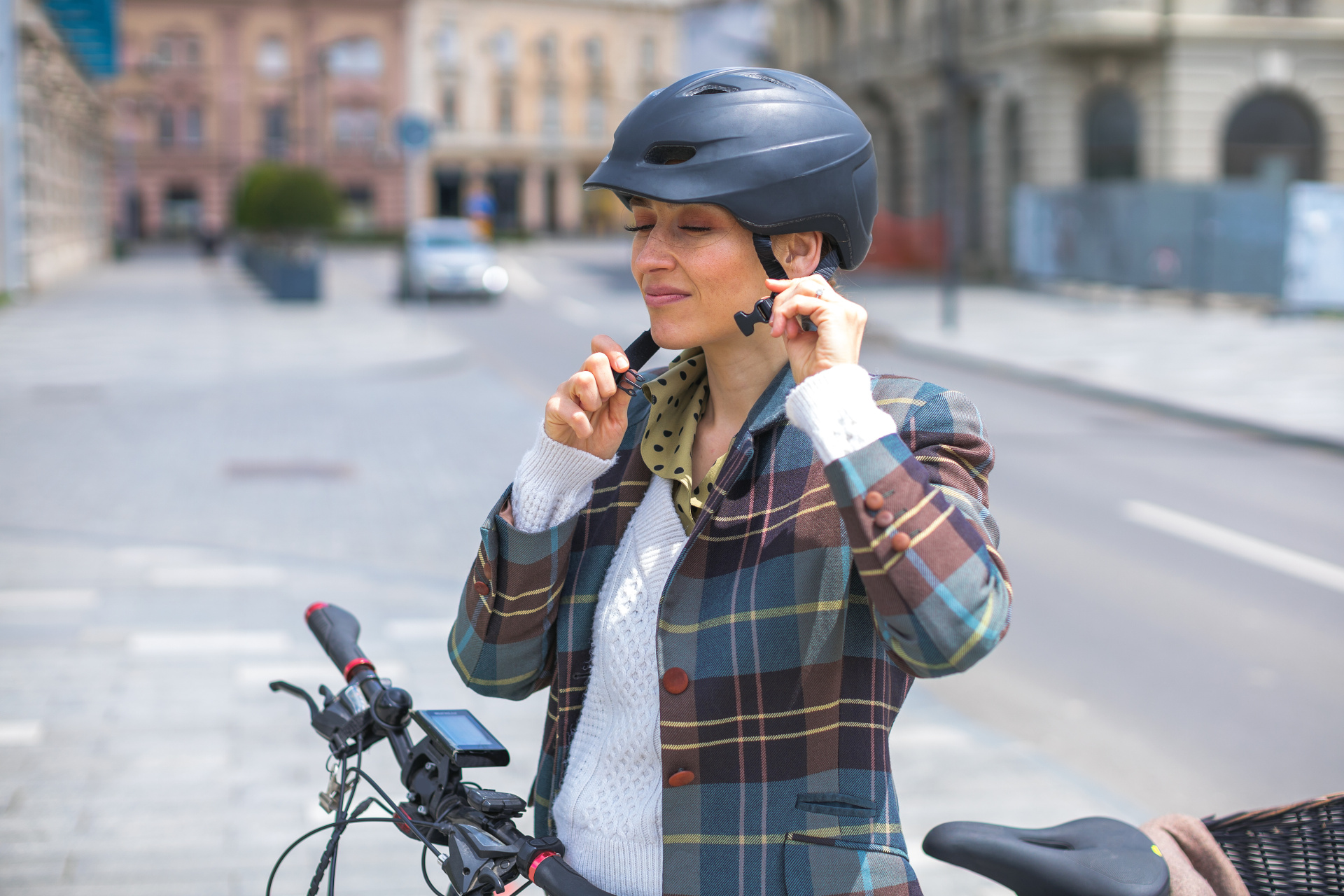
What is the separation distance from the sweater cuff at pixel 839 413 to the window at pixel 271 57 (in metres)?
75.4

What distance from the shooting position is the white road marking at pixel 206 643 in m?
6.10

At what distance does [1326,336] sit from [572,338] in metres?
10.9

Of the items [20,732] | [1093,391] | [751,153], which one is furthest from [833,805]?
[1093,391]

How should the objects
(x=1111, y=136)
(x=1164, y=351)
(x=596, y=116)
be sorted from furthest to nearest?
(x=596, y=116) < (x=1111, y=136) < (x=1164, y=351)

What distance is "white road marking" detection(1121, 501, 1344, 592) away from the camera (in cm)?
769

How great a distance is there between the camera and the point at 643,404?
2.06 meters

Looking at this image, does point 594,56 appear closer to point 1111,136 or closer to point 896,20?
point 896,20

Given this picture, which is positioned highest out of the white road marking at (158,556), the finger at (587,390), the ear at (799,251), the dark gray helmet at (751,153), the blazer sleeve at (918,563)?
the dark gray helmet at (751,153)

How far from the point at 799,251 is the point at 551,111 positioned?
265 feet

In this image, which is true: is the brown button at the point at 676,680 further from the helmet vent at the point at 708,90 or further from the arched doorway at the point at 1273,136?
the arched doorway at the point at 1273,136

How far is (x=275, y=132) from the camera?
2874 inches

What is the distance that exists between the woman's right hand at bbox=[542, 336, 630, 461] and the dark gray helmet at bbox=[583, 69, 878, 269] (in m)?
0.22

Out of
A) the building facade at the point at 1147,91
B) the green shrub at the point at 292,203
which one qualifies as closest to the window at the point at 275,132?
the green shrub at the point at 292,203

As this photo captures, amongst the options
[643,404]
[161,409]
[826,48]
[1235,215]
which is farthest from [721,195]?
[826,48]
